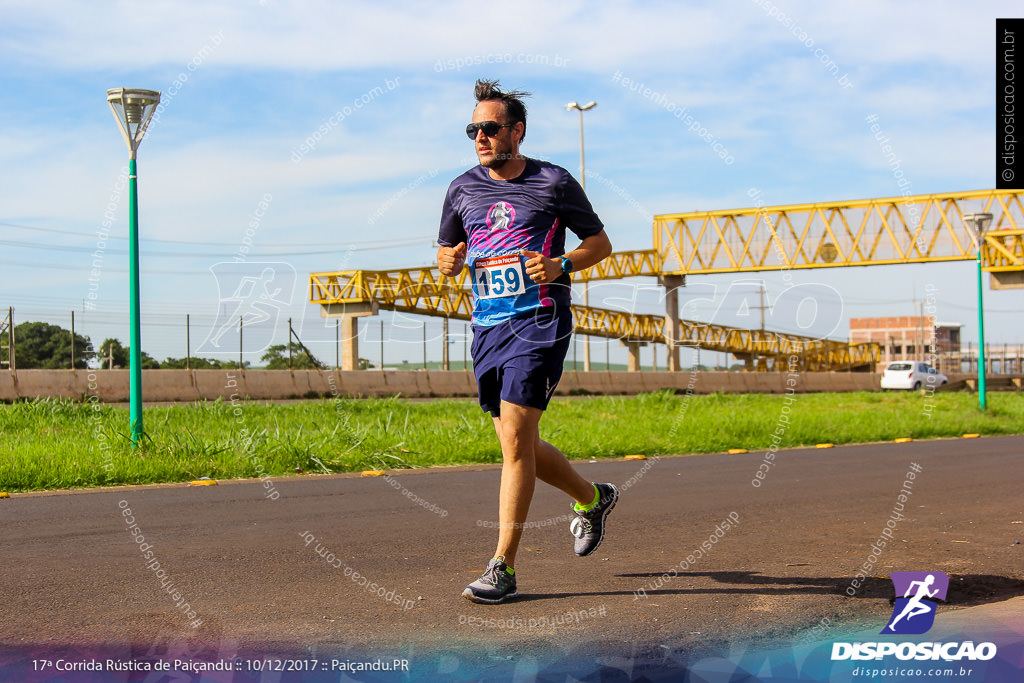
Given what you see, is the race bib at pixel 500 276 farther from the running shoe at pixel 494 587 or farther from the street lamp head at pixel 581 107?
the street lamp head at pixel 581 107

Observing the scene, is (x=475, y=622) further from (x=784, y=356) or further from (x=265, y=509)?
(x=784, y=356)

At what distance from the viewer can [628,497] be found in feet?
24.9

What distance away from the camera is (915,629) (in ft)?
11.9

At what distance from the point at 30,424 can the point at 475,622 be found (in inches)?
411

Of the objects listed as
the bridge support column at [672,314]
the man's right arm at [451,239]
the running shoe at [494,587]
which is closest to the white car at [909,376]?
the bridge support column at [672,314]

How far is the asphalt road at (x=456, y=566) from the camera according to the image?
351 cm

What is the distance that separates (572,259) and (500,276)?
0.32m

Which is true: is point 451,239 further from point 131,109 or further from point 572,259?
point 131,109

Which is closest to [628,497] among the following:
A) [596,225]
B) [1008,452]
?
[596,225]

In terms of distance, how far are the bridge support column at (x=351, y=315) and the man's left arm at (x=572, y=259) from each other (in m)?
37.0

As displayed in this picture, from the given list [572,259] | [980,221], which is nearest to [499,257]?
[572,259]

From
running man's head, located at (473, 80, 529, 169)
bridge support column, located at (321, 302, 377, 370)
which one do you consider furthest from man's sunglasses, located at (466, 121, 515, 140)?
bridge support column, located at (321, 302, 377, 370)

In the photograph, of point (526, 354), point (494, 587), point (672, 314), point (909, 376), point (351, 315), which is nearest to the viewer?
point (494, 587)

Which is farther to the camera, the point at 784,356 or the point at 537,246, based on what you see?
the point at 784,356
